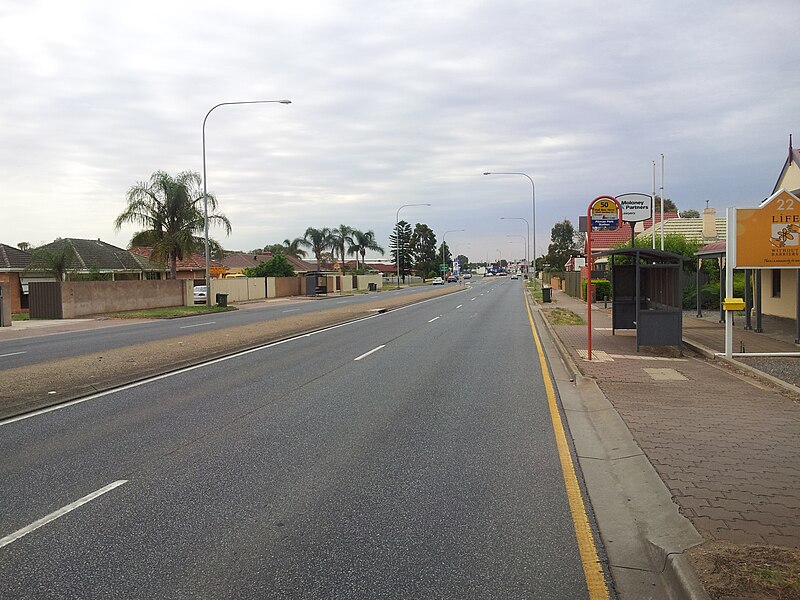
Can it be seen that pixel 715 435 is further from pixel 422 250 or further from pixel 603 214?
pixel 422 250

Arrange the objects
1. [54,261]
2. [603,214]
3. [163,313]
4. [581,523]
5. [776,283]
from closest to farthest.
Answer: [581,523]
[603,214]
[776,283]
[163,313]
[54,261]

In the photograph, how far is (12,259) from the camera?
4506cm

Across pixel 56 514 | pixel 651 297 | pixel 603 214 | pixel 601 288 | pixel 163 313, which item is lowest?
pixel 163 313

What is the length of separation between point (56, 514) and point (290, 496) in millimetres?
1789

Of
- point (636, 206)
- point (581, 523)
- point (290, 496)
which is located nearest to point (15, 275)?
point (636, 206)

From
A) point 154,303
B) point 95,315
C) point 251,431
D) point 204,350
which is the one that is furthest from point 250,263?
point 251,431

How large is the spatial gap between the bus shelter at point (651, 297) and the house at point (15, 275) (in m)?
37.7

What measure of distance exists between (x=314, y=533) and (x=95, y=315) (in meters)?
33.9

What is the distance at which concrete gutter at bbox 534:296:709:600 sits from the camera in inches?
169

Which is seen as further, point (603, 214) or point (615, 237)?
point (615, 237)

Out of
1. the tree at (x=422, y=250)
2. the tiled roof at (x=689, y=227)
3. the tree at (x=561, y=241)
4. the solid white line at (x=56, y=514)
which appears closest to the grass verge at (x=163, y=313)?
the tiled roof at (x=689, y=227)

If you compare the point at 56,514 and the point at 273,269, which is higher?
the point at 273,269

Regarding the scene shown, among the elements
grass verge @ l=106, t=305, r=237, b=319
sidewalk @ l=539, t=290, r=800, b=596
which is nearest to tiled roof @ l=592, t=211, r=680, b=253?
grass verge @ l=106, t=305, r=237, b=319

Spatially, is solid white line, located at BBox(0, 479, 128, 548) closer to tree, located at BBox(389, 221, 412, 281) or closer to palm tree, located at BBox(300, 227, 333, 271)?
palm tree, located at BBox(300, 227, 333, 271)
